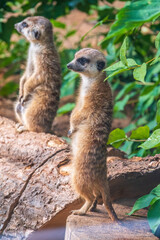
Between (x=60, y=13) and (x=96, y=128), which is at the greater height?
(x=60, y=13)

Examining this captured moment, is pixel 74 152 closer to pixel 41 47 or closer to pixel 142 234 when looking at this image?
pixel 142 234

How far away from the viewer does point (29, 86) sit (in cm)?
310

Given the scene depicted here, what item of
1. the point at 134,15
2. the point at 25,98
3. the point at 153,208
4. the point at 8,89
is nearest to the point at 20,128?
the point at 25,98

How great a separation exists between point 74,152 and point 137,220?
0.55 m

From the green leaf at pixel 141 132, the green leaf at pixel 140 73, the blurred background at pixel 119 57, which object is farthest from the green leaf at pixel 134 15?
the green leaf at pixel 141 132

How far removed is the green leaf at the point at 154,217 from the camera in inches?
67.3

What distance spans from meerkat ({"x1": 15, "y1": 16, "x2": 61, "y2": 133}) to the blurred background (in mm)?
269

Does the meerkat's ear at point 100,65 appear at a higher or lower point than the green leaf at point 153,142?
higher

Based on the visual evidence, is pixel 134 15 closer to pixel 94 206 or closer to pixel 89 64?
pixel 89 64

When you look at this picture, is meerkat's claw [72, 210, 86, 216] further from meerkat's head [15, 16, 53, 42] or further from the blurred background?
meerkat's head [15, 16, 53, 42]

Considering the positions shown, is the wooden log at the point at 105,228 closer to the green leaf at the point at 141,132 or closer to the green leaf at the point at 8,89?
the green leaf at the point at 141,132

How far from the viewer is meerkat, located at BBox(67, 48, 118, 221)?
2.01m

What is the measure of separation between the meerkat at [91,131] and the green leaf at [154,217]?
21cm

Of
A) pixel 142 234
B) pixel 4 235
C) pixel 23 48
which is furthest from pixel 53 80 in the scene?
pixel 23 48
